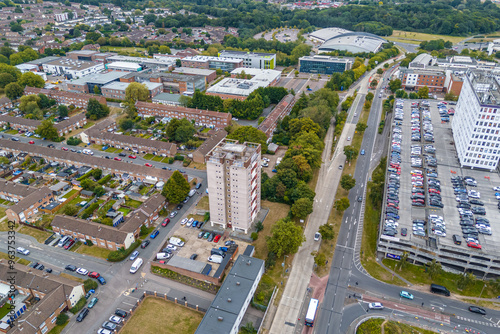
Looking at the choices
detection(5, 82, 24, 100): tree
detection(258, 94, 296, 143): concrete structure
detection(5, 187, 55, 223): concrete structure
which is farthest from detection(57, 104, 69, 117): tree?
detection(258, 94, 296, 143): concrete structure

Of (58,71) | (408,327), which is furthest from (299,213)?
(58,71)

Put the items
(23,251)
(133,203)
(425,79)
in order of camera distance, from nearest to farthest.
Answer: (23,251)
(133,203)
(425,79)

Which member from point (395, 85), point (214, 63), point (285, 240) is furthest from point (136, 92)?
point (395, 85)

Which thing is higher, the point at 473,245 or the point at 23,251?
the point at 473,245

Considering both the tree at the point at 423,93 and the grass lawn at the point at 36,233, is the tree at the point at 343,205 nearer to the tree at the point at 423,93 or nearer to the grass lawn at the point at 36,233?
the grass lawn at the point at 36,233

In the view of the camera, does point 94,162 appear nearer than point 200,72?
Yes

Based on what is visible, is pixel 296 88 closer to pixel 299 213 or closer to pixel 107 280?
pixel 299 213

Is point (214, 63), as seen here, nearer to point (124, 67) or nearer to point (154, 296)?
point (124, 67)

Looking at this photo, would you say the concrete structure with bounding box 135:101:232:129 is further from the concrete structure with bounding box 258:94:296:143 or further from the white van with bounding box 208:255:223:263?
the white van with bounding box 208:255:223:263
